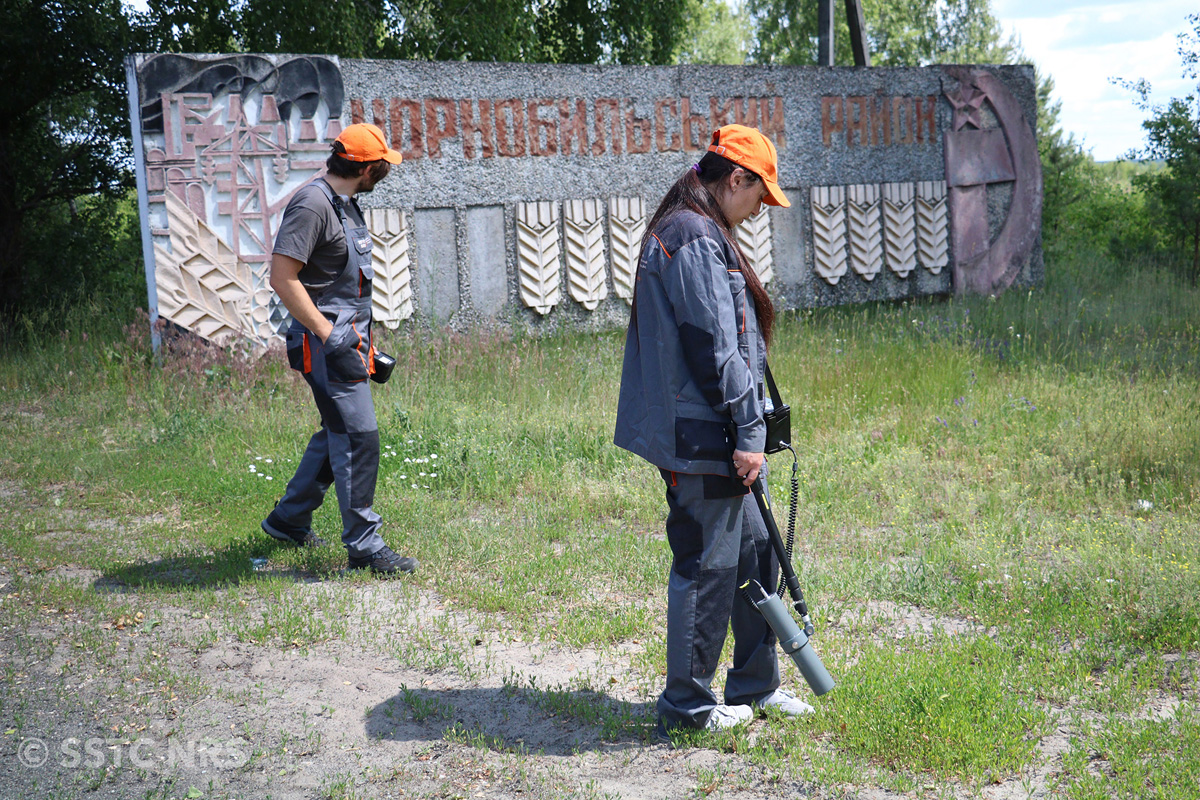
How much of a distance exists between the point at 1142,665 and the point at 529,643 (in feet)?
7.93

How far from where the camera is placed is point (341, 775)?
3.20m

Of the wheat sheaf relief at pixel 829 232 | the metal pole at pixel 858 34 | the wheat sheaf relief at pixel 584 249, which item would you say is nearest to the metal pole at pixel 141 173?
the wheat sheaf relief at pixel 584 249

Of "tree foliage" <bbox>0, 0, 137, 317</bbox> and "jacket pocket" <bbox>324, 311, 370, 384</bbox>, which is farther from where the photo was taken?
"tree foliage" <bbox>0, 0, 137, 317</bbox>

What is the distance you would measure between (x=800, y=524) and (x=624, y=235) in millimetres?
5941

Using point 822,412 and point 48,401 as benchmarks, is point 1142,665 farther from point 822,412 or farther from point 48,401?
point 48,401

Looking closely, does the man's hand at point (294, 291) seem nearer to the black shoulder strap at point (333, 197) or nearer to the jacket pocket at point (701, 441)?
the black shoulder strap at point (333, 197)

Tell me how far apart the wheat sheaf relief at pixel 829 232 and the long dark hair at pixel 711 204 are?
29.7 ft

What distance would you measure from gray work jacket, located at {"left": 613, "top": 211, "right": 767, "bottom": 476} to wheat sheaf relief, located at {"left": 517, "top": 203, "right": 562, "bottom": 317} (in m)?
7.34

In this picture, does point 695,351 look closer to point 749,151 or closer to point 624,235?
point 749,151

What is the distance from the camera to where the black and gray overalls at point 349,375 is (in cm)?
463

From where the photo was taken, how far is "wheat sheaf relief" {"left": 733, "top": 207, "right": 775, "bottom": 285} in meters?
11.5

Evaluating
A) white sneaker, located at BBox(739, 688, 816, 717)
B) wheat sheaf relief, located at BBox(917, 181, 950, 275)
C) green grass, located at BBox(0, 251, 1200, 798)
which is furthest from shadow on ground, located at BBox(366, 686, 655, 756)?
wheat sheaf relief, located at BBox(917, 181, 950, 275)

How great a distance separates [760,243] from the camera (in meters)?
11.6

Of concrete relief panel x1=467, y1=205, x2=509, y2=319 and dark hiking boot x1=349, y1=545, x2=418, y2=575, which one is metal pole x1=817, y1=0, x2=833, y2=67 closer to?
concrete relief panel x1=467, y1=205, x2=509, y2=319
